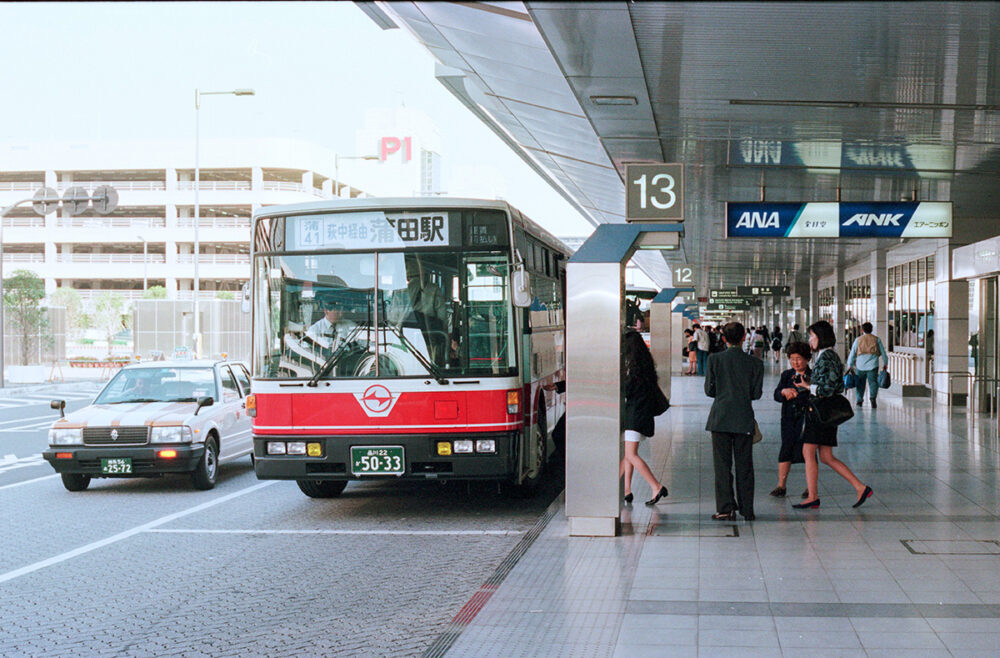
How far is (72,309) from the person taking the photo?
5578 cm

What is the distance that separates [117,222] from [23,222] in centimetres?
757

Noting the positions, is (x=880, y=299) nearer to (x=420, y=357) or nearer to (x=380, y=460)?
(x=420, y=357)

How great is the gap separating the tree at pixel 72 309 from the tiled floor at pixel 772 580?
50.9 m

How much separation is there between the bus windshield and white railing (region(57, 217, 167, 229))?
63.9 meters

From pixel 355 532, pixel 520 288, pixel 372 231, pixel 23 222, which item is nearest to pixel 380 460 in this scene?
pixel 355 532

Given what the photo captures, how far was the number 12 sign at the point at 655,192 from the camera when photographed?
8969 millimetres

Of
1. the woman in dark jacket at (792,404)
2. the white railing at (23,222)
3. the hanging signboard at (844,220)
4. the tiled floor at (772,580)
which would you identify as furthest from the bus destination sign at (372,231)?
the white railing at (23,222)

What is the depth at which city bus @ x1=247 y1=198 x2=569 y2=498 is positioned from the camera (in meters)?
9.66

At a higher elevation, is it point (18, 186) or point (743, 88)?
point (18, 186)

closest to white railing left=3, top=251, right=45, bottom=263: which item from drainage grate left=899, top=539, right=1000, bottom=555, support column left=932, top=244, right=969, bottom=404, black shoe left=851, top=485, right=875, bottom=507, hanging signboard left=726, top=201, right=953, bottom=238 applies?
support column left=932, top=244, right=969, bottom=404

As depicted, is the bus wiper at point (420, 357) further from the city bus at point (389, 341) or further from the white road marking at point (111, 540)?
the white road marking at point (111, 540)

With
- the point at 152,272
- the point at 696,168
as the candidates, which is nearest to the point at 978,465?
the point at 696,168

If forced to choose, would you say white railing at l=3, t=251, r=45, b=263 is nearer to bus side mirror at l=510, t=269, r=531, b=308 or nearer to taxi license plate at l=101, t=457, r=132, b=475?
taxi license plate at l=101, t=457, r=132, b=475

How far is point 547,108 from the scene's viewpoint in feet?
42.2
